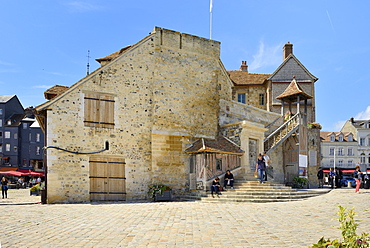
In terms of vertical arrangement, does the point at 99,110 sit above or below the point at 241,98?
below

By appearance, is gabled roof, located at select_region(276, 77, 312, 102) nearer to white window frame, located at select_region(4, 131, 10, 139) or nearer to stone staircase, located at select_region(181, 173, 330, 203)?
stone staircase, located at select_region(181, 173, 330, 203)

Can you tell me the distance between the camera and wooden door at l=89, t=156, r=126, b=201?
16.0 metres

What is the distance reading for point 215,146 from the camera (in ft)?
58.3

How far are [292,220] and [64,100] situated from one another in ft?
33.9

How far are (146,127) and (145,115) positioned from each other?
22.3 inches

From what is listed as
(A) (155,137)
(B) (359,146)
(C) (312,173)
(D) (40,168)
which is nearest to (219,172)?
(A) (155,137)

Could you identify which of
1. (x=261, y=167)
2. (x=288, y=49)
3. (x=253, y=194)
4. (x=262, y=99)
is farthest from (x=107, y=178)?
(x=288, y=49)

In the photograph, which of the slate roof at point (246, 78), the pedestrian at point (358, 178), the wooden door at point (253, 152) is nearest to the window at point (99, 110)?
the wooden door at point (253, 152)

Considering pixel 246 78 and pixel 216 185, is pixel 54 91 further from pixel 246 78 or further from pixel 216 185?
pixel 246 78

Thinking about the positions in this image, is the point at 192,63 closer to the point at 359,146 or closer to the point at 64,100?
the point at 64,100

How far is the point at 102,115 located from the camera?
16375mm

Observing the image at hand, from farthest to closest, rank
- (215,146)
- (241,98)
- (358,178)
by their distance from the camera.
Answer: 1. (241,98)
2. (215,146)
3. (358,178)

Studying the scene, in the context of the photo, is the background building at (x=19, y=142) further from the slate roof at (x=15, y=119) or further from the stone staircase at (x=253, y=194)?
the stone staircase at (x=253, y=194)

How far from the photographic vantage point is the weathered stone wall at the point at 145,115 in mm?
15375
